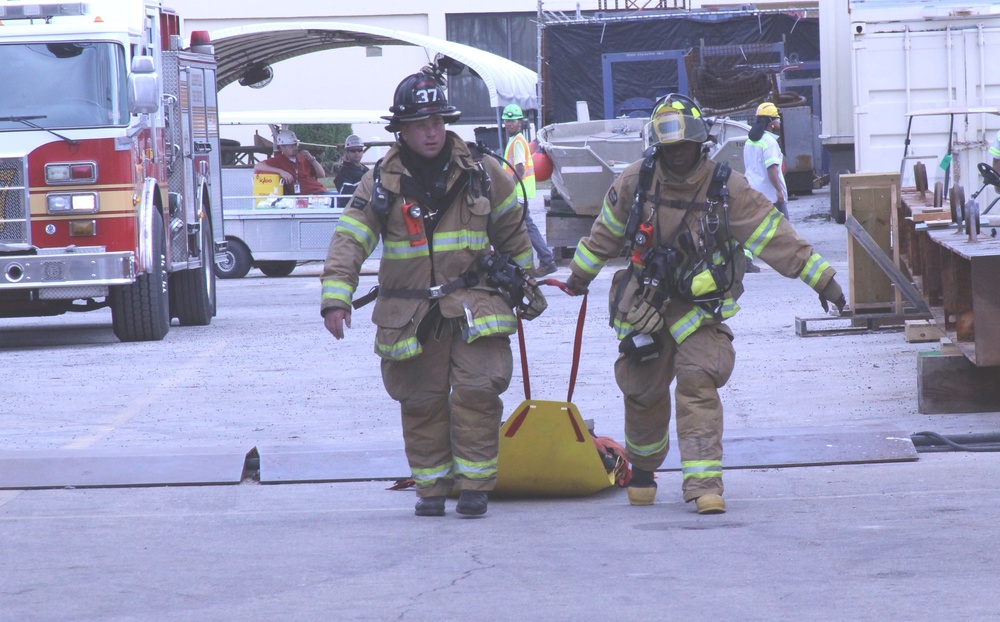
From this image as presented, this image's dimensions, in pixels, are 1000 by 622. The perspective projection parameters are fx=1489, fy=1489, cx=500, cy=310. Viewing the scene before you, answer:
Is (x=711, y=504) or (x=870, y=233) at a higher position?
(x=870, y=233)

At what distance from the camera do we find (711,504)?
5738mm

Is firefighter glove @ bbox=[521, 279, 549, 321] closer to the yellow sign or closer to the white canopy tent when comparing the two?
the yellow sign

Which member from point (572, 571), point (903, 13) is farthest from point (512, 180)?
point (903, 13)

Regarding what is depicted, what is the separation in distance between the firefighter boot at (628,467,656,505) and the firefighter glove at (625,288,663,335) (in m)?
0.60

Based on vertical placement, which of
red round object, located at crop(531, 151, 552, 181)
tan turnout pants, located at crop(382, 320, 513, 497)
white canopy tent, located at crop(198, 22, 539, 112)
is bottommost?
tan turnout pants, located at crop(382, 320, 513, 497)

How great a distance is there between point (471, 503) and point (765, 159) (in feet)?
35.1

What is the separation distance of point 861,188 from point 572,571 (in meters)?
6.62

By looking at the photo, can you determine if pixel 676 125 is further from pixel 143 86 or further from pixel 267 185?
pixel 267 185

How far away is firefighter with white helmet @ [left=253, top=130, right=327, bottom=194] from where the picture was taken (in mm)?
19422

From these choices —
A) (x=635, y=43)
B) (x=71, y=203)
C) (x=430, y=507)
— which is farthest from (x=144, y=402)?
(x=635, y=43)

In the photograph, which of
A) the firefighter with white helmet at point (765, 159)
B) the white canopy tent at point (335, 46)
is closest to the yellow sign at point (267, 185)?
the white canopy tent at point (335, 46)

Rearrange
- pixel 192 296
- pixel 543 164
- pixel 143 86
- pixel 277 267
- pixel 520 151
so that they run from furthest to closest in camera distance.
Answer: pixel 277 267, pixel 543 164, pixel 520 151, pixel 192 296, pixel 143 86

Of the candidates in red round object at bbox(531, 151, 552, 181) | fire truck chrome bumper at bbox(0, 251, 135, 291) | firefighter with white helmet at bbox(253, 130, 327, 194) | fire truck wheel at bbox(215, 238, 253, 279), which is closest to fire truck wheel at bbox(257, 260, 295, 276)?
fire truck wheel at bbox(215, 238, 253, 279)

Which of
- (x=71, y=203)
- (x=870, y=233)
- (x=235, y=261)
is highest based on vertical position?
(x=71, y=203)
